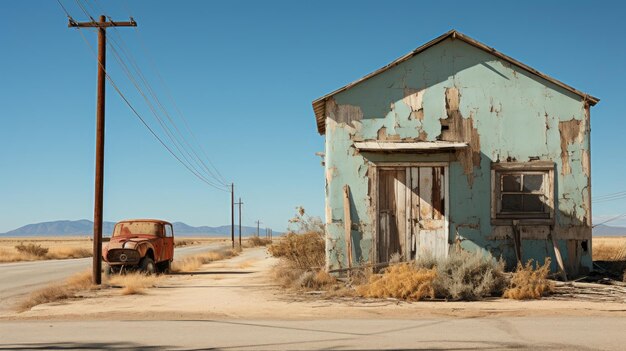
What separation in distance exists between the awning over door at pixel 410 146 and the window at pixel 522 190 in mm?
Result: 1283

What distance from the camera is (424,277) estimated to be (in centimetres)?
1336

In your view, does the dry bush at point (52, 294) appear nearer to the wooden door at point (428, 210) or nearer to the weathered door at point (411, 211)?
the weathered door at point (411, 211)

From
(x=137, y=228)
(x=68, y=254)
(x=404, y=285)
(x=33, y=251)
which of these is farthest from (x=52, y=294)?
(x=68, y=254)

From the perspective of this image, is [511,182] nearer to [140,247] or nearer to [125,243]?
[140,247]

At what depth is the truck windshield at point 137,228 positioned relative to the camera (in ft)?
71.0

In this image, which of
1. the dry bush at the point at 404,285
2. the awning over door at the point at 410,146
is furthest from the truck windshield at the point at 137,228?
the dry bush at the point at 404,285

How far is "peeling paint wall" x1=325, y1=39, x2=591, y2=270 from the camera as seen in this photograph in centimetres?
1581

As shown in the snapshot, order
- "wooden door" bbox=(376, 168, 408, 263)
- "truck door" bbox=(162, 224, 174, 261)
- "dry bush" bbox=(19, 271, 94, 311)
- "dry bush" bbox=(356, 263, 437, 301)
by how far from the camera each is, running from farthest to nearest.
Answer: "truck door" bbox=(162, 224, 174, 261)
"wooden door" bbox=(376, 168, 408, 263)
"dry bush" bbox=(19, 271, 94, 311)
"dry bush" bbox=(356, 263, 437, 301)

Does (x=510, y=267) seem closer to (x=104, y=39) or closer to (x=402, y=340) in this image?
(x=402, y=340)

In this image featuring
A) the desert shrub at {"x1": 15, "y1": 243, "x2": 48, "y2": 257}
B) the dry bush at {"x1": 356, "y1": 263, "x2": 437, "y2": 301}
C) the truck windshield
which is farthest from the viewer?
the desert shrub at {"x1": 15, "y1": 243, "x2": 48, "y2": 257}

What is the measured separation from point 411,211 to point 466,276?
2585 mm

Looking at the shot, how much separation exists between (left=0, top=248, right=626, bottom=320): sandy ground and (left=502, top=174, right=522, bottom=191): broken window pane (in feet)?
11.6

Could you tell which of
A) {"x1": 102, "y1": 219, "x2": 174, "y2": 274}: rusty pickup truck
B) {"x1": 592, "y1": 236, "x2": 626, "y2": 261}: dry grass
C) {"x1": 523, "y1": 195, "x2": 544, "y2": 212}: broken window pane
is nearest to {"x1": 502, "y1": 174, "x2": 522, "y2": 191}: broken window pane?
{"x1": 523, "y1": 195, "x2": 544, "y2": 212}: broken window pane

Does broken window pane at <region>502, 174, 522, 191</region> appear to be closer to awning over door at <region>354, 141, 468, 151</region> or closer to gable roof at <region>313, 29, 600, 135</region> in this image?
awning over door at <region>354, 141, 468, 151</region>
